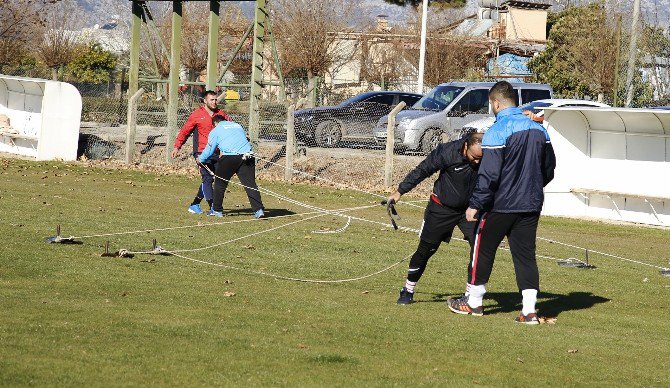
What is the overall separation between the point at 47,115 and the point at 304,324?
19979mm

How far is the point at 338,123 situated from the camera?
2847cm

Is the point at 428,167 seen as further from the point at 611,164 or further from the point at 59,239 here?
the point at 611,164

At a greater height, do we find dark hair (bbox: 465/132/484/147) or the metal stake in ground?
dark hair (bbox: 465/132/484/147)

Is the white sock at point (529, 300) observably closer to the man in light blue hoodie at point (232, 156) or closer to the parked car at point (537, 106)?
the man in light blue hoodie at point (232, 156)

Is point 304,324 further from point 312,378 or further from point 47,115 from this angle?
point 47,115

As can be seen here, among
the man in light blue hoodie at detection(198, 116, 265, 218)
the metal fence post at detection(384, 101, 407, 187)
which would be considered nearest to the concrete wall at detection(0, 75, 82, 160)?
the metal fence post at detection(384, 101, 407, 187)

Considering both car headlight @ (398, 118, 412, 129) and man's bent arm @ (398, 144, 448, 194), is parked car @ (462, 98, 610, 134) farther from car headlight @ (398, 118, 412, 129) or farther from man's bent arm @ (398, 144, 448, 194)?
man's bent arm @ (398, 144, 448, 194)

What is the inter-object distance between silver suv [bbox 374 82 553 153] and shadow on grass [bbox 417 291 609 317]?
14.5m

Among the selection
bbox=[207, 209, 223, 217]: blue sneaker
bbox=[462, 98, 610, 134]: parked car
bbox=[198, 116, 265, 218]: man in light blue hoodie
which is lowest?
bbox=[207, 209, 223, 217]: blue sneaker

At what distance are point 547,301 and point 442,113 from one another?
52.5 feet

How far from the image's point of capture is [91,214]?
1745 centimetres

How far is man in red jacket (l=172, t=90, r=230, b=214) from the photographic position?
1873 cm

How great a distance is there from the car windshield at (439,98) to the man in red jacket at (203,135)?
1018cm

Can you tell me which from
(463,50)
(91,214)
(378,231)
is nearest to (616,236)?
(378,231)
